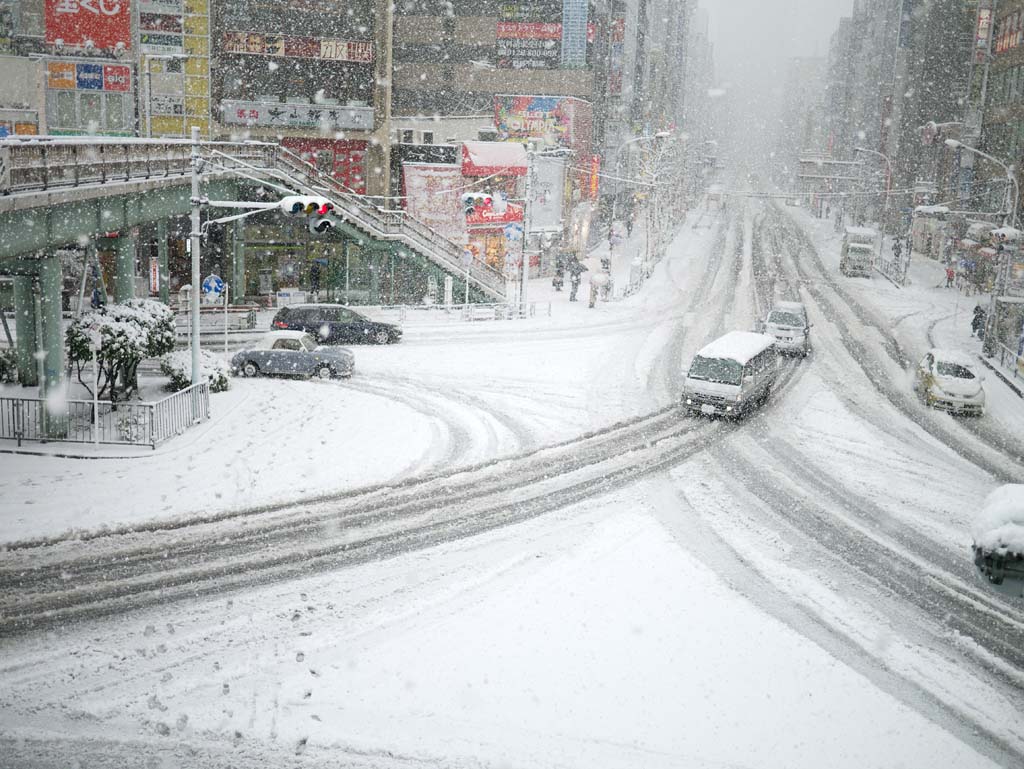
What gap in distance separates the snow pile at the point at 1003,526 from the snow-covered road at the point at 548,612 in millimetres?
4342

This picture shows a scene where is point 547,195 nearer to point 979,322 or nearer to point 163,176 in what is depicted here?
point 979,322

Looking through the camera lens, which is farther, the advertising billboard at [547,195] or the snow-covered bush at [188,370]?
the advertising billboard at [547,195]

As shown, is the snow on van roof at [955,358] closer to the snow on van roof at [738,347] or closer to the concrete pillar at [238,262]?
the snow on van roof at [738,347]

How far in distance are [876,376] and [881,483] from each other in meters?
12.4

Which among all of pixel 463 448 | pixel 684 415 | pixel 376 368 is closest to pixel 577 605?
pixel 463 448

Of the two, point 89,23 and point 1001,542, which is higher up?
point 89,23

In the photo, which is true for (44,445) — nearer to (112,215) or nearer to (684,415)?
(112,215)

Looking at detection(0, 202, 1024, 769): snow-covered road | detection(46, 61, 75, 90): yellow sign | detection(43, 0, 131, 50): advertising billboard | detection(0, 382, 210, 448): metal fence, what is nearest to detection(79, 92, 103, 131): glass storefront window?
detection(46, 61, 75, 90): yellow sign

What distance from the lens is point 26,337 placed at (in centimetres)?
2555

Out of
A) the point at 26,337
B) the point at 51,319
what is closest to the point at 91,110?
the point at 26,337

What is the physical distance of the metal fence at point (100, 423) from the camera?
20500 mm

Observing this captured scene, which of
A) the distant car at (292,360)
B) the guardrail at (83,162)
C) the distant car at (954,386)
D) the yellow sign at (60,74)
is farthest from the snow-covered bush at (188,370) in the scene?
the yellow sign at (60,74)

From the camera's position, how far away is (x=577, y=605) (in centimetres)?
1416

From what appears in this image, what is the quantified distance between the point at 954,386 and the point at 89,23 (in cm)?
4187
